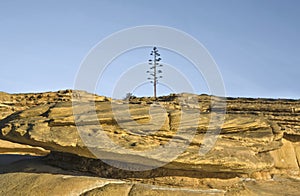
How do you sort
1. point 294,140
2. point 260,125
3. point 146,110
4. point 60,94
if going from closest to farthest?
point 146,110 → point 260,125 → point 294,140 → point 60,94

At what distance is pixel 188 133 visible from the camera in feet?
22.7

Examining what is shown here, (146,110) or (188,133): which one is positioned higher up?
(146,110)

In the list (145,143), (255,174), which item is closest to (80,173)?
(145,143)

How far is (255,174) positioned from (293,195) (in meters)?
1.14

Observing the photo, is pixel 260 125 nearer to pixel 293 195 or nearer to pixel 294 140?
pixel 293 195

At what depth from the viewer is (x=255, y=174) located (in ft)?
26.1

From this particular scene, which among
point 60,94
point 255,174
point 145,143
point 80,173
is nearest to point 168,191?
point 145,143

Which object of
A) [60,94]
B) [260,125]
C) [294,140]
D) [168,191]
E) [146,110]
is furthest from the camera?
[60,94]

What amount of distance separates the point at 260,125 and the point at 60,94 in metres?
9.65

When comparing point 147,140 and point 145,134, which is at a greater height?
point 145,134

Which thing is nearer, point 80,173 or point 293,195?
point 293,195

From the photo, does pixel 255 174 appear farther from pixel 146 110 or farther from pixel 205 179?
pixel 146 110

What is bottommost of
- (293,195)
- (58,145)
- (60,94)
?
(293,195)

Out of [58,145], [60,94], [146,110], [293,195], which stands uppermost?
[60,94]
